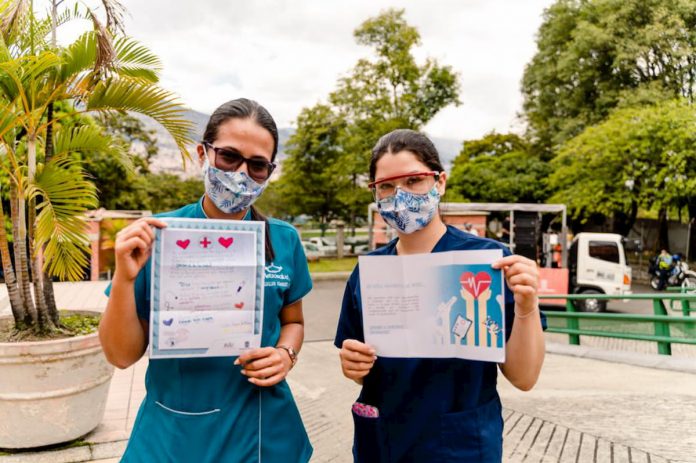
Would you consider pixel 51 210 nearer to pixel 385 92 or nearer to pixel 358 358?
pixel 358 358

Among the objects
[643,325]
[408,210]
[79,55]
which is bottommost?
[643,325]

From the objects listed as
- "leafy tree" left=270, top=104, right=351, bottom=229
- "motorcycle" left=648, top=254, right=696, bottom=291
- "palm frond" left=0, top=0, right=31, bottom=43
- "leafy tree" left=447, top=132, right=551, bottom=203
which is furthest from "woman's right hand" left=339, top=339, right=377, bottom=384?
"leafy tree" left=447, top=132, right=551, bottom=203

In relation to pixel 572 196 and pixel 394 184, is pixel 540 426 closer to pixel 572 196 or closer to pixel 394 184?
pixel 394 184

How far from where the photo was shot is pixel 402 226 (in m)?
1.90

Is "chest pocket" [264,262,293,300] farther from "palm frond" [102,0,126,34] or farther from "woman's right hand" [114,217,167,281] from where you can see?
"palm frond" [102,0,126,34]

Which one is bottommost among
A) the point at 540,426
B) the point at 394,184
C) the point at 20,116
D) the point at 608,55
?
the point at 540,426

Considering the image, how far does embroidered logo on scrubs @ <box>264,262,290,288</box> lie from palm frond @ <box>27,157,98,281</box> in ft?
8.86

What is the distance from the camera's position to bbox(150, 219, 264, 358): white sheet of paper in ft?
5.26

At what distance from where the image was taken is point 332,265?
22.7 metres

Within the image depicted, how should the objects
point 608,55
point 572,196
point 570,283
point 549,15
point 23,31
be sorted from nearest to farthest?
point 23,31, point 570,283, point 572,196, point 608,55, point 549,15

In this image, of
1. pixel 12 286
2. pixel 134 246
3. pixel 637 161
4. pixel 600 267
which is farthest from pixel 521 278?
pixel 637 161

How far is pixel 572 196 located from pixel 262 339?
22459 mm

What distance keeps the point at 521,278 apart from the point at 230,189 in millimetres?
990

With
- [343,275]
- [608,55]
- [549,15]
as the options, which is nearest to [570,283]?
[343,275]
